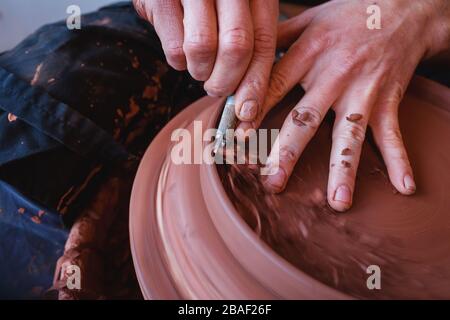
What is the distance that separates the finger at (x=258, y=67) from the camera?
2.03ft

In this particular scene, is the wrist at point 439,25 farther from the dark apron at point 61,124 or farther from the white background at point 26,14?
the white background at point 26,14

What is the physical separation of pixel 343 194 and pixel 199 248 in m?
0.25

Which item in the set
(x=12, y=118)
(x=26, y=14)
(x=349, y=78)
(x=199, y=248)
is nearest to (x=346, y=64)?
(x=349, y=78)

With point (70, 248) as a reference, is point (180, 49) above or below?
above

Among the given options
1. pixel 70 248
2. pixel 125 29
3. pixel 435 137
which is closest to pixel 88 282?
pixel 70 248

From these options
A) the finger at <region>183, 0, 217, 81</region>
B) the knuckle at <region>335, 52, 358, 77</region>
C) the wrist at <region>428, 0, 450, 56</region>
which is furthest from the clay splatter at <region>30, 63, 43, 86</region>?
the wrist at <region>428, 0, 450, 56</region>

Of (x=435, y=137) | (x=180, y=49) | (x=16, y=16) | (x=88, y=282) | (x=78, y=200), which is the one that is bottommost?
(x=88, y=282)

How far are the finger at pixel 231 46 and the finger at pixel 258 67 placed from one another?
0.07 ft

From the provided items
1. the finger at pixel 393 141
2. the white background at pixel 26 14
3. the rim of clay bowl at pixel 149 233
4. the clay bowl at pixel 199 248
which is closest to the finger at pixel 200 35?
the clay bowl at pixel 199 248

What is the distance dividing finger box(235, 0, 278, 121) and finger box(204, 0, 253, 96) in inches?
0.8

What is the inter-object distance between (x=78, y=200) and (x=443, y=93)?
34.9 inches

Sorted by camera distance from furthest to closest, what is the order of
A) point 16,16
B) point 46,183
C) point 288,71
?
point 16,16, point 46,183, point 288,71

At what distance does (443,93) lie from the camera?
781 mm
